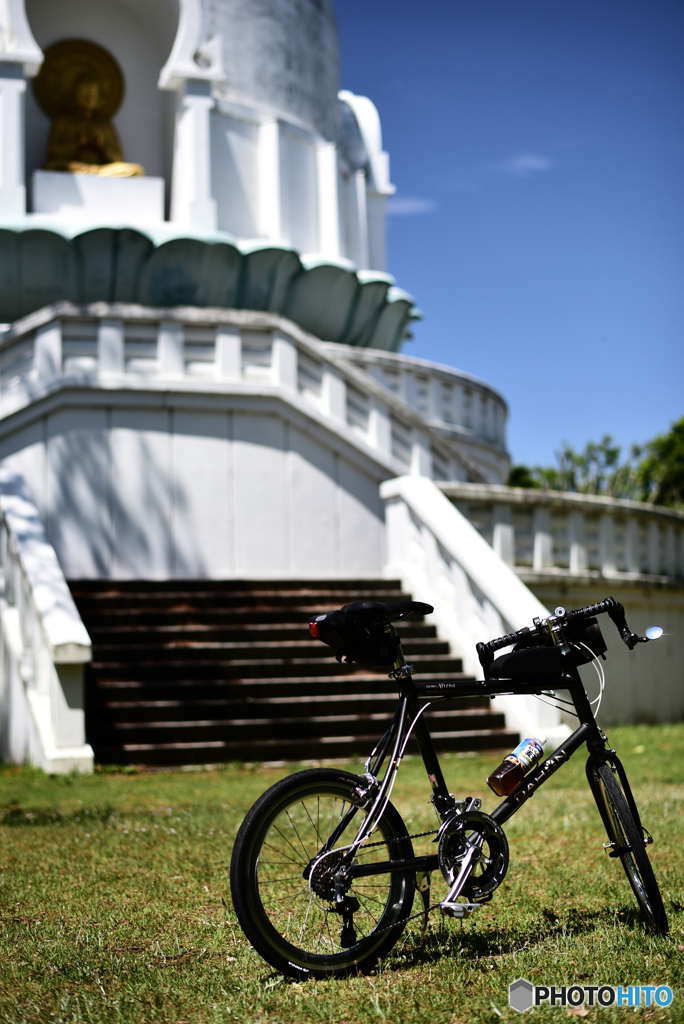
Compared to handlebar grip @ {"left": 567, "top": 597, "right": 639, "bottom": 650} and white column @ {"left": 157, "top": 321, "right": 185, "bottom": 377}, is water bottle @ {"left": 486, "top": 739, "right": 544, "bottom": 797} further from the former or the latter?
white column @ {"left": 157, "top": 321, "right": 185, "bottom": 377}

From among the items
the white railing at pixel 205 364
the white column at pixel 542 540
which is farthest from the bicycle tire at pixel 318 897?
the white railing at pixel 205 364

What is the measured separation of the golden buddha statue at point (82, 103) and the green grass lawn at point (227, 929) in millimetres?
15067

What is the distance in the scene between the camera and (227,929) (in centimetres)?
426

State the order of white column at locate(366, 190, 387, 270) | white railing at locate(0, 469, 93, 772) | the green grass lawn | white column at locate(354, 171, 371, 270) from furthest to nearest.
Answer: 1. white column at locate(366, 190, 387, 270)
2. white column at locate(354, 171, 371, 270)
3. white railing at locate(0, 469, 93, 772)
4. the green grass lawn

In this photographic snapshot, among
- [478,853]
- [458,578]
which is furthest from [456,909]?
[458,578]

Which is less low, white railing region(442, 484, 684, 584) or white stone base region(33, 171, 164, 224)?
white stone base region(33, 171, 164, 224)

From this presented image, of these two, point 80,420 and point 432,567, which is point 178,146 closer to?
point 80,420

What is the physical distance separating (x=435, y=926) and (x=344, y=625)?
1.34 metres

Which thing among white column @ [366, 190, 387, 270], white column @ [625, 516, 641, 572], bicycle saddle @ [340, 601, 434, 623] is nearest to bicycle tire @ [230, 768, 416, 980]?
bicycle saddle @ [340, 601, 434, 623]

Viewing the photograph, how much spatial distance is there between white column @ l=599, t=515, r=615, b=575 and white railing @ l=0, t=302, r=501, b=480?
2016mm

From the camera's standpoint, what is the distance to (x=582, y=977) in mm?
3514

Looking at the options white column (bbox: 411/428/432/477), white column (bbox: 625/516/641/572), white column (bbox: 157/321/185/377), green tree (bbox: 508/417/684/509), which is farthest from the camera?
green tree (bbox: 508/417/684/509)

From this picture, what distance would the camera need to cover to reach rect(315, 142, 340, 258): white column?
20656 millimetres

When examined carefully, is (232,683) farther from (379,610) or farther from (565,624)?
(379,610)
